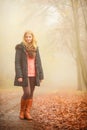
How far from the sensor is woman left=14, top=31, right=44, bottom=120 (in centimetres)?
334

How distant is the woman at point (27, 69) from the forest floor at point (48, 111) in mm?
58

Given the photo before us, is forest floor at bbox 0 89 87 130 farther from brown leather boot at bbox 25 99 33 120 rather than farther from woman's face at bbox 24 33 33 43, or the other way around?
woman's face at bbox 24 33 33 43

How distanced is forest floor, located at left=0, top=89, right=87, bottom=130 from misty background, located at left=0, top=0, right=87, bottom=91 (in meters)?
0.09

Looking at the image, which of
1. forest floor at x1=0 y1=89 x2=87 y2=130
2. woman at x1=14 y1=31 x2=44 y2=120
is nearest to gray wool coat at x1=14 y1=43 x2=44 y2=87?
woman at x1=14 y1=31 x2=44 y2=120

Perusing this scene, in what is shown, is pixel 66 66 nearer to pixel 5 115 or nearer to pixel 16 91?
pixel 16 91

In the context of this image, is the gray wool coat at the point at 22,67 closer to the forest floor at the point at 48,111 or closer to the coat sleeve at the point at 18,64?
the coat sleeve at the point at 18,64

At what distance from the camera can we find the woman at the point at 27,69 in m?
3.34

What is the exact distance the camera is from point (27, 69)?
3.37 metres

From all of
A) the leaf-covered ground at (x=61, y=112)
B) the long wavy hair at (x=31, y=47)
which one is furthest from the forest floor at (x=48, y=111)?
the long wavy hair at (x=31, y=47)

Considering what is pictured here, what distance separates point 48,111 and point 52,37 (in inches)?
29.6

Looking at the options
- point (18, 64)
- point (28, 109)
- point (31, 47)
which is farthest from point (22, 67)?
point (28, 109)

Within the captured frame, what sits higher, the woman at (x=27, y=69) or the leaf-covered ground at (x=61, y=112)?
the woman at (x=27, y=69)

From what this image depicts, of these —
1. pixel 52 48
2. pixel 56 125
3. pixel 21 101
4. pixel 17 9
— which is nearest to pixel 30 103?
pixel 21 101

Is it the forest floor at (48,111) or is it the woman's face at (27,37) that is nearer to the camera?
the forest floor at (48,111)
